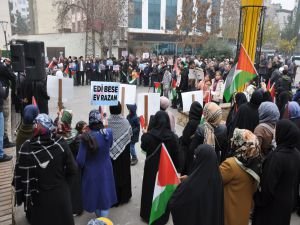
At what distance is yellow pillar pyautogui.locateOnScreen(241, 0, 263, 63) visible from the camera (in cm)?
852

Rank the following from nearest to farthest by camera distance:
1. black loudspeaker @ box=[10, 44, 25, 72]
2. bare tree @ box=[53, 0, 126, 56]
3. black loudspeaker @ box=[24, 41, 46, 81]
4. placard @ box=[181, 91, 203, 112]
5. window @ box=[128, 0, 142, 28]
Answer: placard @ box=[181, 91, 203, 112] → black loudspeaker @ box=[24, 41, 46, 81] → black loudspeaker @ box=[10, 44, 25, 72] → bare tree @ box=[53, 0, 126, 56] → window @ box=[128, 0, 142, 28]

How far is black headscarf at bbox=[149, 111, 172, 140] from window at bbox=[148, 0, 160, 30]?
4544 cm

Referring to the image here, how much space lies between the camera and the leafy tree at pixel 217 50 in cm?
2902

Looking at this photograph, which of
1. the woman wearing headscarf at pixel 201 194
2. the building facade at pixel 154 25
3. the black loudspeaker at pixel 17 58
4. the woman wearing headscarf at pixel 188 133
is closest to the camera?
the woman wearing headscarf at pixel 201 194

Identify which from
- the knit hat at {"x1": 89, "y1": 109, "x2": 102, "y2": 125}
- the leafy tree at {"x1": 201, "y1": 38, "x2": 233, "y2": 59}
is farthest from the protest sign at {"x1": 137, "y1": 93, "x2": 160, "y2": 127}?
the leafy tree at {"x1": 201, "y1": 38, "x2": 233, "y2": 59}

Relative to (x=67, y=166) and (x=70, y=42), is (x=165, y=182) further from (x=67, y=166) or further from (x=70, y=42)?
(x=70, y=42)

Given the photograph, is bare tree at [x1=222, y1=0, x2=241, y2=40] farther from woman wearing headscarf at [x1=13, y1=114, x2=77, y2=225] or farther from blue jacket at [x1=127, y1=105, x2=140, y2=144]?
woman wearing headscarf at [x1=13, y1=114, x2=77, y2=225]

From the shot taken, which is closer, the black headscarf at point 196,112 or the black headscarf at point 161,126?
the black headscarf at point 161,126

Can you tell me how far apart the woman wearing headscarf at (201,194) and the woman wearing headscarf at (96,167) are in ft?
4.58

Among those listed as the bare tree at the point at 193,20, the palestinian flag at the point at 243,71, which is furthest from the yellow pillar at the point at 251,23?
Answer: the bare tree at the point at 193,20

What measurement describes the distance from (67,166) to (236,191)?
5.84 ft

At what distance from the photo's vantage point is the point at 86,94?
16703 mm

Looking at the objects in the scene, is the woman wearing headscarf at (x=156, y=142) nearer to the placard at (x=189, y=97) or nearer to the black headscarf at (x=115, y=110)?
the black headscarf at (x=115, y=110)

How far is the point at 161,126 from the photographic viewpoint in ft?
13.8
